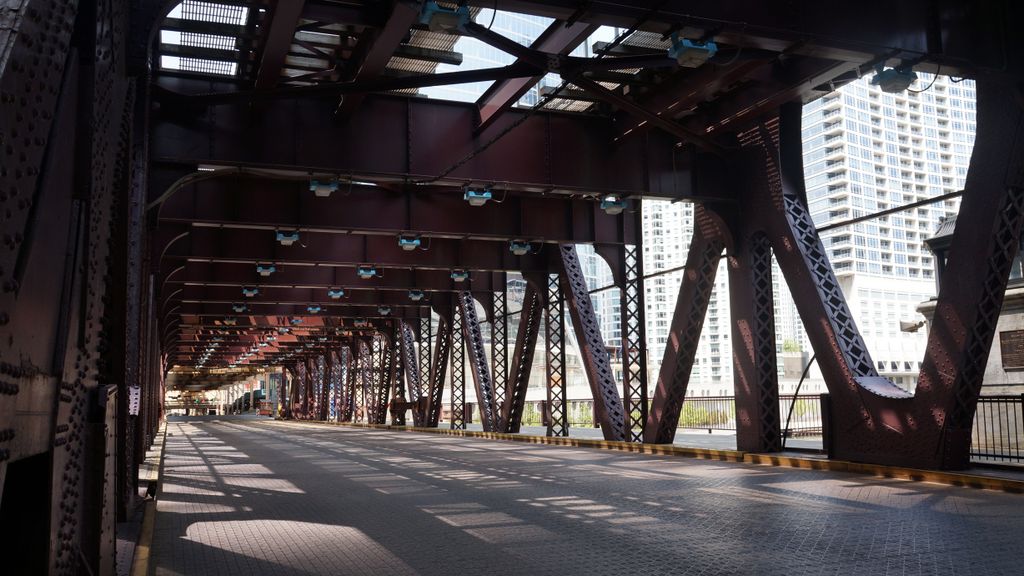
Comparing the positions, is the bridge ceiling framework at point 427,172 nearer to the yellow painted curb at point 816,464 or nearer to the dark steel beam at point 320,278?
the yellow painted curb at point 816,464

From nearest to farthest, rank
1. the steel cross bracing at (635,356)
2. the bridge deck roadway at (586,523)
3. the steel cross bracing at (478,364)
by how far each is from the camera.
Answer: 1. the bridge deck roadway at (586,523)
2. the steel cross bracing at (635,356)
3. the steel cross bracing at (478,364)

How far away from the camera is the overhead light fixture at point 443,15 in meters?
10.2

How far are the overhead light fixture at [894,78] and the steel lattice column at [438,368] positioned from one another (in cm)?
2636

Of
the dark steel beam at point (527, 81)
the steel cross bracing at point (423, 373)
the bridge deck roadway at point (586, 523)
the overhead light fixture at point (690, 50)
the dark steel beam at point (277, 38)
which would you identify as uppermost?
the dark steel beam at point (527, 81)

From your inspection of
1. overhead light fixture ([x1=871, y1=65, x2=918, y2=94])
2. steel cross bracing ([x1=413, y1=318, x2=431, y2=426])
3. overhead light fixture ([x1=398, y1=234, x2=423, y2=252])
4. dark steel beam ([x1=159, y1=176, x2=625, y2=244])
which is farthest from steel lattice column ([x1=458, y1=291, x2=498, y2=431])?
overhead light fixture ([x1=871, y1=65, x2=918, y2=94])

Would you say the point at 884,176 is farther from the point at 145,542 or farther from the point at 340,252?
the point at 145,542

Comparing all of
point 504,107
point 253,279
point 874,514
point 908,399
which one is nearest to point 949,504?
point 874,514

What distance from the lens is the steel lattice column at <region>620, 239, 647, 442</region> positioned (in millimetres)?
22469

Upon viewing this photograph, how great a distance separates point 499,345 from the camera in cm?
3375

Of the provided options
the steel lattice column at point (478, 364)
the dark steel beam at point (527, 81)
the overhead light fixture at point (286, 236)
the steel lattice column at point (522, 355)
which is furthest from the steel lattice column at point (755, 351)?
the steel lattice column at point (478, 364)

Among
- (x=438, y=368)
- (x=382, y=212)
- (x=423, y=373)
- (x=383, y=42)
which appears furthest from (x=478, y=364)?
(x=383, y=42)

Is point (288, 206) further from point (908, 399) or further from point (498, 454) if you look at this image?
point (908, 399)

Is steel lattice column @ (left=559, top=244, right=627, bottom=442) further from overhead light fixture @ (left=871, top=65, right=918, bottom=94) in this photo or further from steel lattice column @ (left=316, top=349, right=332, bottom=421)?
steel lattice column @ (left=316, top=349, right=332, bottom=421)

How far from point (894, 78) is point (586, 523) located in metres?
7.75
